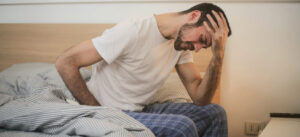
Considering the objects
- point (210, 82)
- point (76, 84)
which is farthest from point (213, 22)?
point (76, 84)

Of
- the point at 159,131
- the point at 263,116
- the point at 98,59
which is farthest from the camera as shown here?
the point at 263,116

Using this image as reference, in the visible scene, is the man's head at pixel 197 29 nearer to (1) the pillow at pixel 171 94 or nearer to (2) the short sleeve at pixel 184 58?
(2) the short sleeve at pixel 184 58

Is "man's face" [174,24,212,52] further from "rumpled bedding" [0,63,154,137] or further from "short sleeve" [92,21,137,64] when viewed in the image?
"rumpled bedding" [0,63,154,137]

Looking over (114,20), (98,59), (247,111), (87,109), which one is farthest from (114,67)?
(247,111)

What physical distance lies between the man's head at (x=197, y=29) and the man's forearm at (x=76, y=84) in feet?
1.43

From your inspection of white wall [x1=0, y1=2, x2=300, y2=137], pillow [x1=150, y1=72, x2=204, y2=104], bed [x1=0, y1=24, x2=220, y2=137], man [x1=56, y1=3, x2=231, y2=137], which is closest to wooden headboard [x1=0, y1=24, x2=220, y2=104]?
bed [x1=0, y1=24, x2=220, y2=137]

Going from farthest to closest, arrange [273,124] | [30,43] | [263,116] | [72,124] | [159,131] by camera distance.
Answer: [30,43], [263,116], [273,124], [159,131], [72,124]

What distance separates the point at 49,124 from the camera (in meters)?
0.99

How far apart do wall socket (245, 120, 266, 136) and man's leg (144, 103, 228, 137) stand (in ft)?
2.04

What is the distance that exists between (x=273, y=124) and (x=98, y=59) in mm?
974

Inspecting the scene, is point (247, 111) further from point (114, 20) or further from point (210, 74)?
point (114, 20)

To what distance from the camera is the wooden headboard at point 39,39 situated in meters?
2.13

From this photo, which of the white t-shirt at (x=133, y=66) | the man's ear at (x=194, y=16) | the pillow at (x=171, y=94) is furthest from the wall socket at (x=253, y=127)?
the man's ear at (x=194, y=16)

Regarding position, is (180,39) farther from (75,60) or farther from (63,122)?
(63,122)
